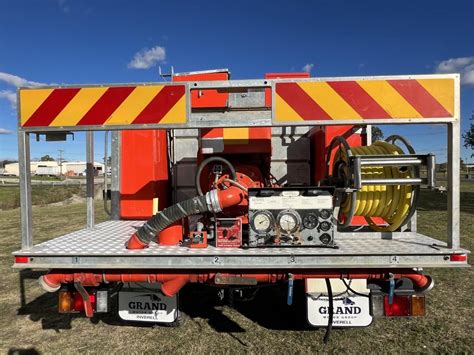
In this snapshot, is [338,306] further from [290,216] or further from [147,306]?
[147,306]

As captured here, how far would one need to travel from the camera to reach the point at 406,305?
2.68 m

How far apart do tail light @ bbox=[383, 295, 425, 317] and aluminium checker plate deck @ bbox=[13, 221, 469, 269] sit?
0.40 meters

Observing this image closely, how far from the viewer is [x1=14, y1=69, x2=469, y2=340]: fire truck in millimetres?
2268

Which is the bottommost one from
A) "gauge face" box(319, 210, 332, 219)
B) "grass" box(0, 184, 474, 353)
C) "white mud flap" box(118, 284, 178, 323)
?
"grass" box(0, 184, 474, 353)

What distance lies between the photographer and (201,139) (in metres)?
3.11

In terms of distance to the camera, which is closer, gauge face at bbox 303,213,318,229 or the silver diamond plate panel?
the silver diamond plate panel

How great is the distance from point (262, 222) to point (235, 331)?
1603 mm

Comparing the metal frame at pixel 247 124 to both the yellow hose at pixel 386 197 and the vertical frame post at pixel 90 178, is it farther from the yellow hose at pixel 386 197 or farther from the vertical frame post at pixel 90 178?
the vertical frame post at pixel 90 178

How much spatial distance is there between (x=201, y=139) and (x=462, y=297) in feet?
12.1

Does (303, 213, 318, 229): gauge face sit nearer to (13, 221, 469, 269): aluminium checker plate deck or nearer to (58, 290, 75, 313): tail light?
(13, 221, 469, 269): aluminium checker plate deck

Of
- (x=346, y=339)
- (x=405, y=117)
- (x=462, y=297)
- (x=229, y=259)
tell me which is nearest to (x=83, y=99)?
(x=229, y=259)

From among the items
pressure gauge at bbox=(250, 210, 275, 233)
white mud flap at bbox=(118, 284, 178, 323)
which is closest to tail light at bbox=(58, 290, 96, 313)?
white mud flap at bbox=(118, 284, 178, 323)

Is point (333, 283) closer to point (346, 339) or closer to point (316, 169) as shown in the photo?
point (346, 339)

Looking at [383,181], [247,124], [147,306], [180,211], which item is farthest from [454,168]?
[147,306]
